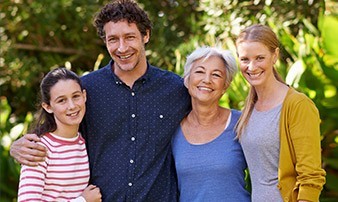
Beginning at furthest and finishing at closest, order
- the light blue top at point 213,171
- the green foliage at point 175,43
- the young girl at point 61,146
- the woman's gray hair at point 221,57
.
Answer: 1. the green foliage at point 175,43
2. the woman's gray hair at point 221,57
3. the light blue top at point 213,171
4. the young girl at point 61,146

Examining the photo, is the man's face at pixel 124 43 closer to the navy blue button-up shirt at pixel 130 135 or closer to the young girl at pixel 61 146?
the navy blue button-up shirt at pixel 130 135

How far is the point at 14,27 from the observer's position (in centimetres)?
805

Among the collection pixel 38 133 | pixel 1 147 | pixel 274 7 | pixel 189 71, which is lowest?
pixel 1 147

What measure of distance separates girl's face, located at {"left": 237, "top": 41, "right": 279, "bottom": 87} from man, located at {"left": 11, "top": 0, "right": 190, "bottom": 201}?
626mm

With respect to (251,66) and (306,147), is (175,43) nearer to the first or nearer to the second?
(251,66)

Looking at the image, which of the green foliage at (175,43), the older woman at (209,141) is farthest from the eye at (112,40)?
the green foliage at (175,43)

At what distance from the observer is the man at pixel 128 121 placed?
3.73m

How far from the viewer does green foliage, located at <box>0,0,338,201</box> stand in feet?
17.9

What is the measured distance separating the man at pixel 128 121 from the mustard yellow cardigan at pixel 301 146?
770mm

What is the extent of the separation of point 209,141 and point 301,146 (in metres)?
0.67

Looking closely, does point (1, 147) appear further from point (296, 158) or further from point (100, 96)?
point (296, 158)

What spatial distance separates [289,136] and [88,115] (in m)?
1.15

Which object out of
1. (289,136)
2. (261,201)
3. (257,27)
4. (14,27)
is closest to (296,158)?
(289,136)

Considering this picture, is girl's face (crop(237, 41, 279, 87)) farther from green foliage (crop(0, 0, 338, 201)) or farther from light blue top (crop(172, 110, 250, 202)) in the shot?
green foliage (crop(0, 0, 338, 201))
